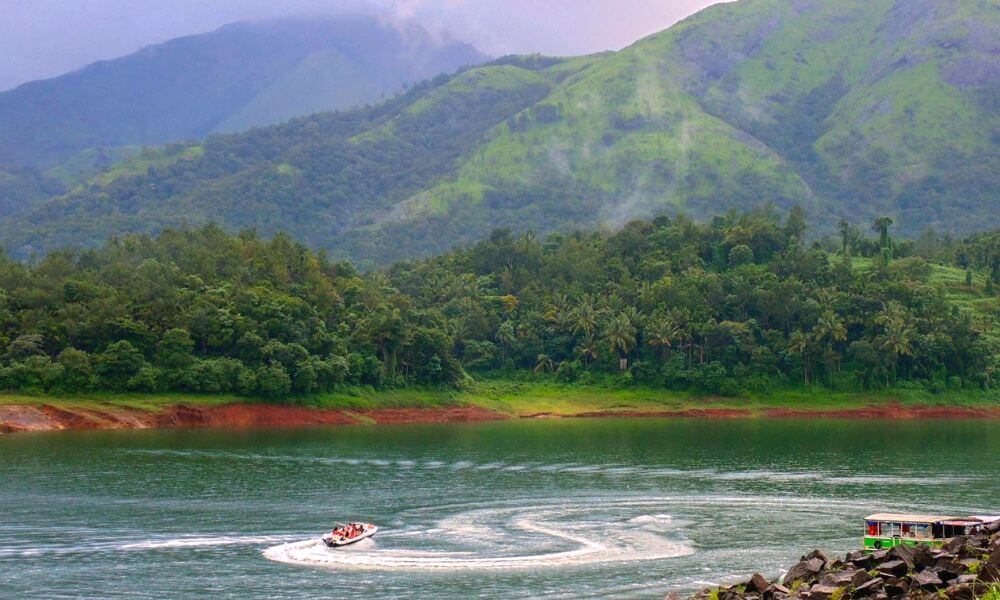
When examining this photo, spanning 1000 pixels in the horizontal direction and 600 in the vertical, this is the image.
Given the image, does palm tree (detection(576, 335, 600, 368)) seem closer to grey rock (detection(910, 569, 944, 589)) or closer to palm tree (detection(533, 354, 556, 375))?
palm tree (detection(533, 354, 556, 375))

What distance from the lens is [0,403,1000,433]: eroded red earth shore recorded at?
10738 centimetres

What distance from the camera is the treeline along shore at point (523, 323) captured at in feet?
390

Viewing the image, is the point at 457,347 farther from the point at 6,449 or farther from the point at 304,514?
the point at 304,514

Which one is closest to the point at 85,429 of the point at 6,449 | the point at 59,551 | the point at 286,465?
the point at 6,449

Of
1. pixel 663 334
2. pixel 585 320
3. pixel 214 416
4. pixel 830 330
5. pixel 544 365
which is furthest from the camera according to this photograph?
pixel 544 365

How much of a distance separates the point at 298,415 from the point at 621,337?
137 feet

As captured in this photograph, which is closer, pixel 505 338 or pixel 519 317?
pixel 505 338

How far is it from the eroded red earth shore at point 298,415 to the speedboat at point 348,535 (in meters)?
59.6

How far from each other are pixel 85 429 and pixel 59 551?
57.7 metres

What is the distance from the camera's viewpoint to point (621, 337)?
143m

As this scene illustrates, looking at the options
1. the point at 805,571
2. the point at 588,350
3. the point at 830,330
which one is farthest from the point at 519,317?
the point at 805,571

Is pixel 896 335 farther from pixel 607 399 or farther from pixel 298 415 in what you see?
pixel 298 415

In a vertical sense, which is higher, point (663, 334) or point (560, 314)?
point (560, 314)

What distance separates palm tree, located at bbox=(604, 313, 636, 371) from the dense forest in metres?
0.31
